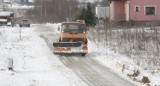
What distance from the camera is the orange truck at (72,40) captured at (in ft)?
81.3

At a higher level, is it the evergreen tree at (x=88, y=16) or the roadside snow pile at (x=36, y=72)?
the evergreen tree at (x=88, y=16)

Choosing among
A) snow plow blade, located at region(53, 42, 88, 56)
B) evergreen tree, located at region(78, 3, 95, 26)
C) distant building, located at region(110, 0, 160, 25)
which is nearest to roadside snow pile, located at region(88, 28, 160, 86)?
snow plow blade, located at region(53, 42, 88, 56)

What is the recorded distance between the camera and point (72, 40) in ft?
85.7

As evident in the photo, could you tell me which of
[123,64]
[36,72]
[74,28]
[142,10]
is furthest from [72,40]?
[142,10]

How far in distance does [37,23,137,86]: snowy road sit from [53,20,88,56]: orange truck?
393mm

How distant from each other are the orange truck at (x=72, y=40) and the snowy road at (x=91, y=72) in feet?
1.29

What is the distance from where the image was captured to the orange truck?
24766 mm

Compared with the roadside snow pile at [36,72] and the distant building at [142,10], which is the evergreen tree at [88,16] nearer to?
the distant building at [142,10]

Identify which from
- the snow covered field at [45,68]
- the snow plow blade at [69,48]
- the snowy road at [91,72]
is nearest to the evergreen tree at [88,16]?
the snow covered field at [45,68]

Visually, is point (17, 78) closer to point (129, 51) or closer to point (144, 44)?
point (129, 51)

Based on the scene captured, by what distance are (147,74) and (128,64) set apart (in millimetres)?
2886

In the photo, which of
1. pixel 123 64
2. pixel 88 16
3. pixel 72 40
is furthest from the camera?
pixel 88 16

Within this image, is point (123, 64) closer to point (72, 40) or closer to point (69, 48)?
point (69, 48)

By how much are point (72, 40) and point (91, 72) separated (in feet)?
25.3
